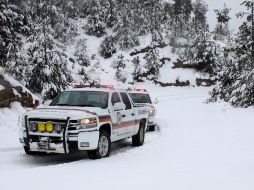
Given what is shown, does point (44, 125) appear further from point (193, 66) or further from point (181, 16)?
point (181, 16)

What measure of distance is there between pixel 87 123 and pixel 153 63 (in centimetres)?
4664

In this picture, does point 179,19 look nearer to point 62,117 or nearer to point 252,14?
point 252,14

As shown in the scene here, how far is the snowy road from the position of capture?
6.74 meters

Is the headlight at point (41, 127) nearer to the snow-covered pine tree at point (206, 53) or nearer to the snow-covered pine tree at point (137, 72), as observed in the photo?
the snow-covered pine tree at point (137, 72)

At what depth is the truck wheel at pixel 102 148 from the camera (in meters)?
9.83

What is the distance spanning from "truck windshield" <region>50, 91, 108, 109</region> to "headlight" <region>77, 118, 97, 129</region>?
3.27 ft

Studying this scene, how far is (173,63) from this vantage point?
59.7m

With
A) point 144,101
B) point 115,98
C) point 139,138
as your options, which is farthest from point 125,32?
point 115,98

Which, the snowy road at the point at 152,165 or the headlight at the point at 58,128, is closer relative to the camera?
the snowy road at the point at 152,165

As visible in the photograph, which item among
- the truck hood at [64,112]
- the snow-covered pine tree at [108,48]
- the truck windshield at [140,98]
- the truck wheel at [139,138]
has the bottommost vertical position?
the truck wheel at [139,138]

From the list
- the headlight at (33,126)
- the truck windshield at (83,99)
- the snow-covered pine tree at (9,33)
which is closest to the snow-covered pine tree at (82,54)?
the snow-covered pine tree at (9,33)

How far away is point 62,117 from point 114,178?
2.67 metres

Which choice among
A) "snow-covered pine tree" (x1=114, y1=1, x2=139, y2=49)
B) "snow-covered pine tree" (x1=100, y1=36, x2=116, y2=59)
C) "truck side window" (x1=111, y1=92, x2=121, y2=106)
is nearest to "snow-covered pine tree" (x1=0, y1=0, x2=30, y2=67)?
"truck side window" (x1=111, y1=92, x2=121, y2=106)

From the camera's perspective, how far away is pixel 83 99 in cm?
1095
